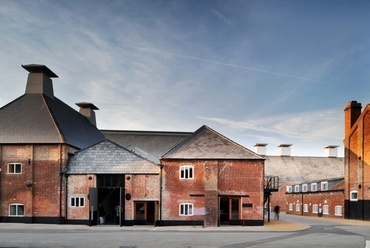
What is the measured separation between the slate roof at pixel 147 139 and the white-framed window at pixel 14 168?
66.7ft

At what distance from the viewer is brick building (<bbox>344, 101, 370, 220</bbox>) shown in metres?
39.7

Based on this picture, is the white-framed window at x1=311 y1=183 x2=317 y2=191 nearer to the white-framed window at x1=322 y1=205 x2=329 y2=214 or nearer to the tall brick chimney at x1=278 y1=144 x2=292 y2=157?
the white-framed window at x1=322 y1=205 x2=329 y2=214

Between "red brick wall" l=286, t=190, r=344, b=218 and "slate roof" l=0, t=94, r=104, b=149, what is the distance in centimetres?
2811

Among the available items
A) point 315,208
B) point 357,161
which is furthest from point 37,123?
point 315,208

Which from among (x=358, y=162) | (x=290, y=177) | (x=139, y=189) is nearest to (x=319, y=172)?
(x=290, y=177)

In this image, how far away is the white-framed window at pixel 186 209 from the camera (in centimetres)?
3169

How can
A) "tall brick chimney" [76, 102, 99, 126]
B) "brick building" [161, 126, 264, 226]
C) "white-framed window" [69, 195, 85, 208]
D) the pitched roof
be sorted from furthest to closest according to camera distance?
"tall brick chimney" [76, 102, 99, 126] < "white-framed window" [69, 195, 85, 208] < the pitched roof < "brick building" [161, 126, 264, 226]

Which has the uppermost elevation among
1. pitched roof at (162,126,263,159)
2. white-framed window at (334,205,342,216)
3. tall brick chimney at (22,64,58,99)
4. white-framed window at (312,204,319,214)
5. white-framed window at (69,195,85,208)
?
tall brick chimney at (22,64,58,99)

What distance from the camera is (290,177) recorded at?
210ft

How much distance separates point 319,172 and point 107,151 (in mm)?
43949

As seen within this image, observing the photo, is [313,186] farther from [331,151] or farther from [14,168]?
[14,168]

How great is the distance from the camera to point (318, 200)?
159 feet

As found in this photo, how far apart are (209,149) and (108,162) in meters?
8.49

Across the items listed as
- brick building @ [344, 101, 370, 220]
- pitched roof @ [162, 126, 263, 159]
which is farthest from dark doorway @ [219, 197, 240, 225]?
brick building @ [344, 101, 370, 220]
